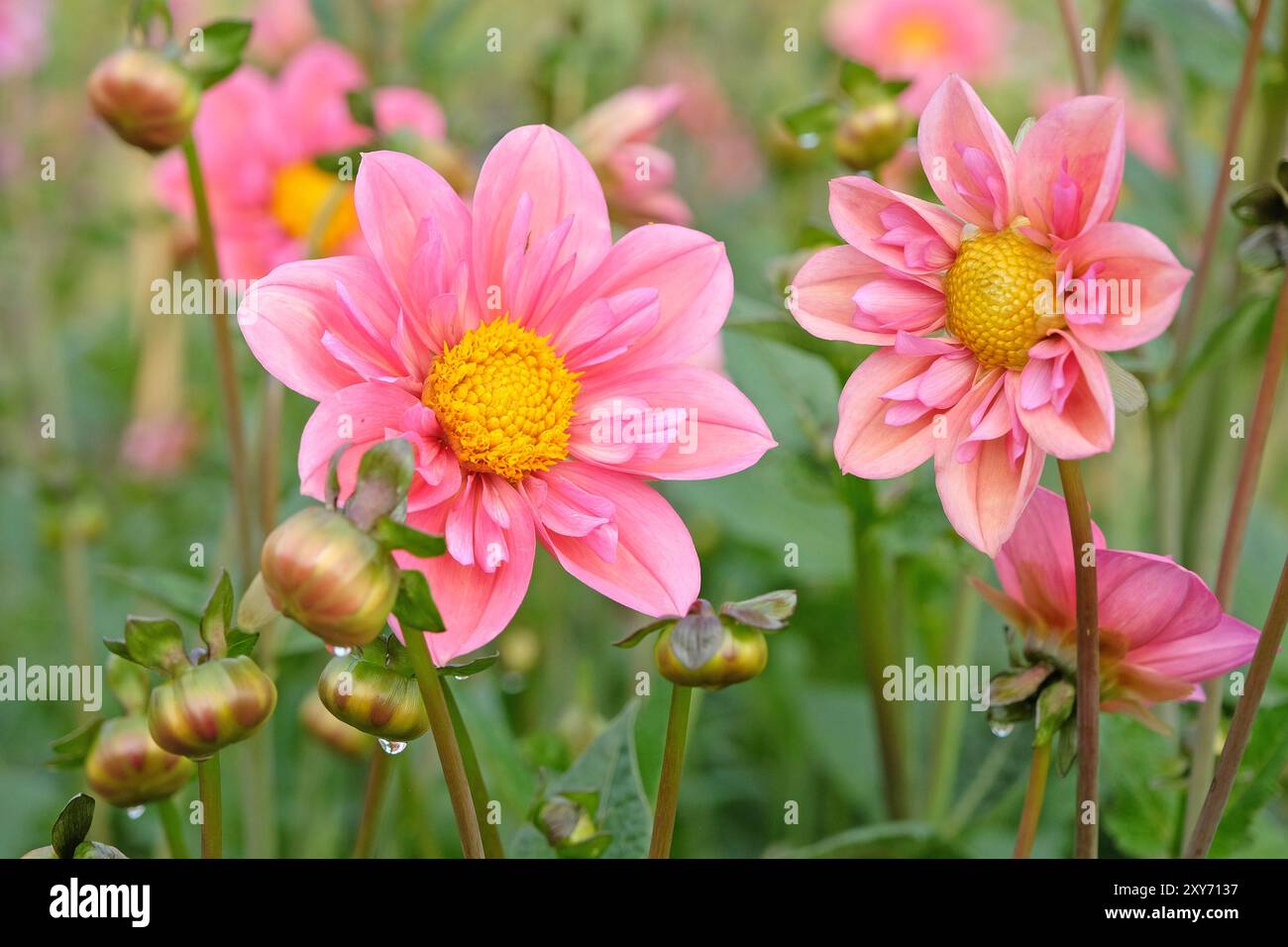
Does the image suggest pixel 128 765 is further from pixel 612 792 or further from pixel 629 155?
pixel 629 155

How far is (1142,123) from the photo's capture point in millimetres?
1446

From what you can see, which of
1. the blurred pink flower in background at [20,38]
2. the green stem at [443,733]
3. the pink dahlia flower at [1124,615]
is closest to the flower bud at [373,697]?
the green stem at [443,733]

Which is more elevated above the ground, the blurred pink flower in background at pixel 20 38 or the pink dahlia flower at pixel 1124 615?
the blurred pink flower in background at pixel 20 38

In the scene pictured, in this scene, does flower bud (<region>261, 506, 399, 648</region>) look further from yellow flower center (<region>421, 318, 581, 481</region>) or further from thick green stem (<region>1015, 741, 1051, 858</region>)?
thick green stem (<region>1015, 741, 1051, 858</region>)

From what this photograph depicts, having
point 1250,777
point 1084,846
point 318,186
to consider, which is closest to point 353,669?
point 1084,846

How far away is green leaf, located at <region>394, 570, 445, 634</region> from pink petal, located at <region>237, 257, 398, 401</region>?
3.5 inches

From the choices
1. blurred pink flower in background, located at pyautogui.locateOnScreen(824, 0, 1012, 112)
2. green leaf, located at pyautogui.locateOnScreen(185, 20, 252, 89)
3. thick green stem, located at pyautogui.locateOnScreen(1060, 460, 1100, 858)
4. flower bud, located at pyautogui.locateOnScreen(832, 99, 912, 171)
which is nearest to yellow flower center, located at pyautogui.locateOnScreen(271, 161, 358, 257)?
green leaf, located at pyautogui.locateOnScreen(185, 20, 252, 89)

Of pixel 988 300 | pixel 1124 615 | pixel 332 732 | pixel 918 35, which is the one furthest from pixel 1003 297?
pixel 918 35

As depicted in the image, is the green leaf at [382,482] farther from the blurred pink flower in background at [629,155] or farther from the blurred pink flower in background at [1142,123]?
the blurred pink flower in background at [1142,123]

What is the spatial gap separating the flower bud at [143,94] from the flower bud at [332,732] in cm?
33

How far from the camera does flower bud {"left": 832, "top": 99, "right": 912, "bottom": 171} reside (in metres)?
0.66

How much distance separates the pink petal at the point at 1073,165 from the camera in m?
0.44

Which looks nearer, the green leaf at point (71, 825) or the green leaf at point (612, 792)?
the green leaf at point (71, 825)
